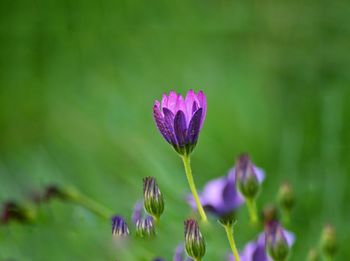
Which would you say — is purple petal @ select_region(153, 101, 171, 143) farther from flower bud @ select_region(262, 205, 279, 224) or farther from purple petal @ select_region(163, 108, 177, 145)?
flower bud @ select_region(262, 205, 279, 224)

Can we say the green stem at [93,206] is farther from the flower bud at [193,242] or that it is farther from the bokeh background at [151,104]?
the flower bud at [193,242]

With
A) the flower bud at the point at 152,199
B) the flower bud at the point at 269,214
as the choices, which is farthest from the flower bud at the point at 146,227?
the flower bud at the point at 269,214

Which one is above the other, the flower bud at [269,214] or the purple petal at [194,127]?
the flower bud at [269,214]

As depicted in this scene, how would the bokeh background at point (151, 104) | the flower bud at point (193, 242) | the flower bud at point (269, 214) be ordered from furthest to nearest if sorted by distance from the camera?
1. the bokeh background at point (151, 104)
2. the flower bud at point (269, 214)
3. the flower bud at point (193, 242)

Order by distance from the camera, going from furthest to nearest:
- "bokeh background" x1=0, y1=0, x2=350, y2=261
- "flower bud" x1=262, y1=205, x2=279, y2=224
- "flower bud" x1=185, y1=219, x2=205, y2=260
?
"bokeh background" x1=0, y1=0, x2=350, y2=261, "flower bud" x1=262, y1=205, x2=279, y2=224, "flower bud" x1=185, y1=219, x2=205, y2=260

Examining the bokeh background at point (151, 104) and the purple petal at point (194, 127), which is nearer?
the purple petal at point (194, 127)

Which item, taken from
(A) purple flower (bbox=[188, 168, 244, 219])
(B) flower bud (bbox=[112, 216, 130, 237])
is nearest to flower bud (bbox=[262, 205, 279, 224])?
(A) purple flower (bbox=[188, 168, 244, 219])

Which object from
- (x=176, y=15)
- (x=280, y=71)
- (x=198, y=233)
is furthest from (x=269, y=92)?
(x=198, y=233)
